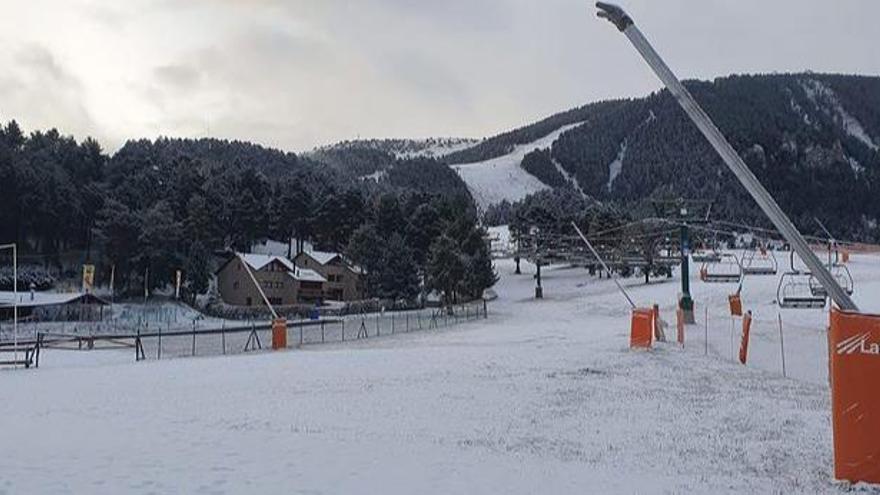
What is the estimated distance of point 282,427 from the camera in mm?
13195

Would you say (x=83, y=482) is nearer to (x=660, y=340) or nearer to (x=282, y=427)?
(x=282, y=427)

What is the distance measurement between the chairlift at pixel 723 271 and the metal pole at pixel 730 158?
43.3m

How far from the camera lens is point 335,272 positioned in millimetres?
95750

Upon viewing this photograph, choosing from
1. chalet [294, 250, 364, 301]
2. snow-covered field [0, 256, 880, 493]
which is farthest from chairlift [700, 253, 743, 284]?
chalet [294, 250, 364, 301]

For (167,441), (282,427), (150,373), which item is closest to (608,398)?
(282,427)

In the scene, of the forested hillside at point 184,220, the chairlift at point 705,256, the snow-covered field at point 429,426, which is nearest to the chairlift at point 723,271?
the chairlift at point 705,256

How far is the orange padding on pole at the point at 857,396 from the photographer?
950 cm

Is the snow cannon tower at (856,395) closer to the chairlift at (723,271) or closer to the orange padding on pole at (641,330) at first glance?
the orange padding on pole at (641,330)

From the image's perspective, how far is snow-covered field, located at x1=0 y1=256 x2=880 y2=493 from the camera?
31.6ft

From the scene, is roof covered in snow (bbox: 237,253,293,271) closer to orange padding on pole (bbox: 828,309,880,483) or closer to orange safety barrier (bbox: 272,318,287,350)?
orange safety barrier (bbox: 272,318,287,350)

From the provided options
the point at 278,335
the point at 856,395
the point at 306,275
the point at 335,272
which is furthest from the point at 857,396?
the point at 335,272

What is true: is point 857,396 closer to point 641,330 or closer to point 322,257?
point 641,330

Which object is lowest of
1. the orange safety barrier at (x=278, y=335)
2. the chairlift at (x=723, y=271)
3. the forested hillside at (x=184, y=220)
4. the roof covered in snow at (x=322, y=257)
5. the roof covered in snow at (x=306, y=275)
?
the orange safety barrier at (x=278, y=335)

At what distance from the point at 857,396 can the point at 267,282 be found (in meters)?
81.5
